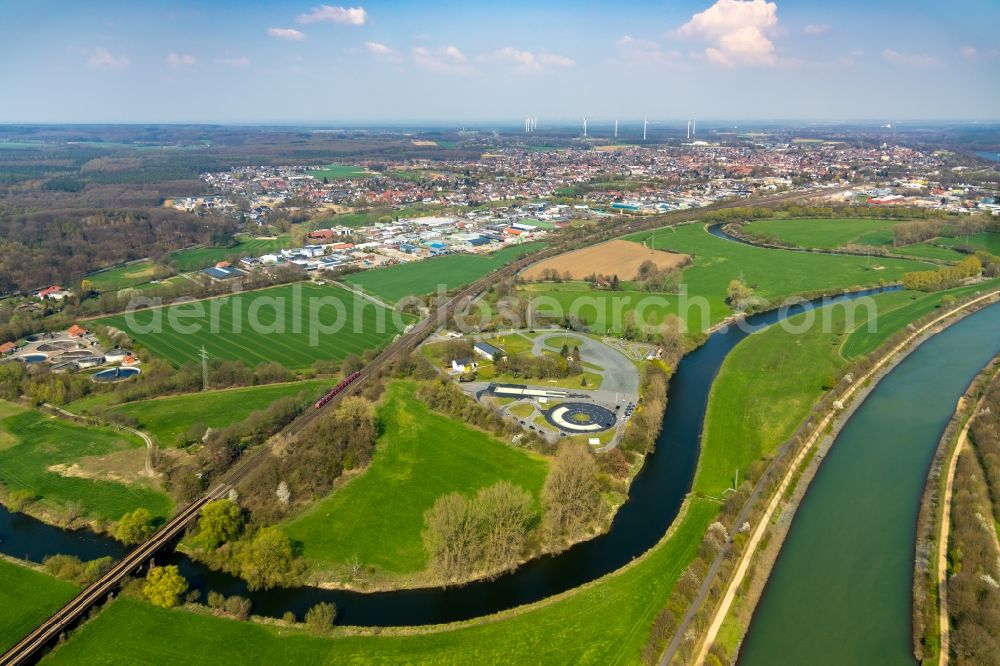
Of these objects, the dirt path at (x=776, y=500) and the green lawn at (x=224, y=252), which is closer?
the dirt path at (x=776, y=500)

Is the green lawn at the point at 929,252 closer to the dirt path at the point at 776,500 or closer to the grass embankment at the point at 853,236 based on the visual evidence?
the grass embankment at the point at 853,236

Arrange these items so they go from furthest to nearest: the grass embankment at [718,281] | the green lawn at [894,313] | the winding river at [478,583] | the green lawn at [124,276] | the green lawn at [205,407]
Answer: the green lawn at [124,276] → the grass embankment at [718,281] → the green lawn at [894,313] → the green lawn at [205,407] → the winding river at [478,583]

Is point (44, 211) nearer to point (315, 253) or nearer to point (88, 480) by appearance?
point (315, 253)

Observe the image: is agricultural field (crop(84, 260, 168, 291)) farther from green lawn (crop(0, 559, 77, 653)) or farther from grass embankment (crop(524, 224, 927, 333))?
green lawn (crop(0, 559, 77, 653))

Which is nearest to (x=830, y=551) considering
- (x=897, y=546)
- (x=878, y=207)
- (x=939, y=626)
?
(x=897, y=546)

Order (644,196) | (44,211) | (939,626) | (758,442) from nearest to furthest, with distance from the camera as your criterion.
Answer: (939,626), (758,442), (44,211), (644,196)

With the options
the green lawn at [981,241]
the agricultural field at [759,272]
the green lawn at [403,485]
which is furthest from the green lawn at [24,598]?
the green lawn at [981,241]

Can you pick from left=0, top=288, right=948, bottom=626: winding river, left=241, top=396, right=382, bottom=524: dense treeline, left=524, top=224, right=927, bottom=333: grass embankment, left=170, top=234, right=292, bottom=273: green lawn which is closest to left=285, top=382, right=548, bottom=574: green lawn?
left=241, top=396, right=382, bottom=524: dense treeline
